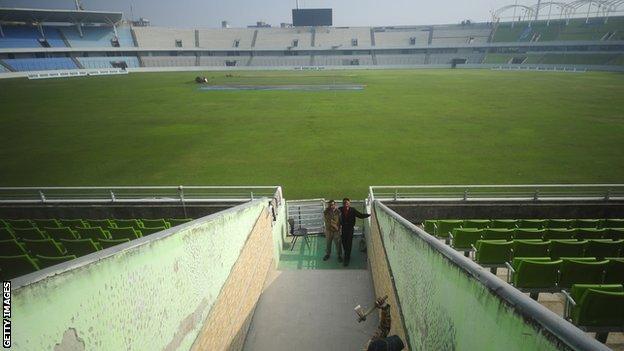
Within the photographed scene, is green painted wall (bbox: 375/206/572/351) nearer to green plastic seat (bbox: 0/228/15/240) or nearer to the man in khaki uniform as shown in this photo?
the man in khaki uniform

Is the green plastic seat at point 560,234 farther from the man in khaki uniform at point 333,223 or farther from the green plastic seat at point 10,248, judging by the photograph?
the green plastic seat at point 10,248

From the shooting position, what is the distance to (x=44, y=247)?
6.11 metres

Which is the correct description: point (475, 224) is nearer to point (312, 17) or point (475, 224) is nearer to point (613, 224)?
point (613, 224)

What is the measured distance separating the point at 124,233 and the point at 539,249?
7.95m

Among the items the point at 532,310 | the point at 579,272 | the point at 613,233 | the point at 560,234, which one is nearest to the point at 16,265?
the point at 532,310

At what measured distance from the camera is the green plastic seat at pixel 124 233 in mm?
6988

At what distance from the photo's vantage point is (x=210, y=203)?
35.8ft

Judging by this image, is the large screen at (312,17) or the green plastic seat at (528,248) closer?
the green plastic seat at (528,248)

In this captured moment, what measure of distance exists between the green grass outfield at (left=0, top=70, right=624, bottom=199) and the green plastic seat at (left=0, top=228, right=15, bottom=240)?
7.45 metres

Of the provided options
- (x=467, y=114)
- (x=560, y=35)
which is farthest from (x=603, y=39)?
(x=467, y=114)

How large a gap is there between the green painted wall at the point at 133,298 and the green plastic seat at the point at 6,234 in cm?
522

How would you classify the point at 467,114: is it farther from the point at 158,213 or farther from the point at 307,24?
the point at 307,24

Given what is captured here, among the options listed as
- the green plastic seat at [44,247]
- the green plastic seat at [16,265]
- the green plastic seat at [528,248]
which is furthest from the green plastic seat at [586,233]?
the green plastic seat at [44,247]

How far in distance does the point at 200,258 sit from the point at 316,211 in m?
7.33
